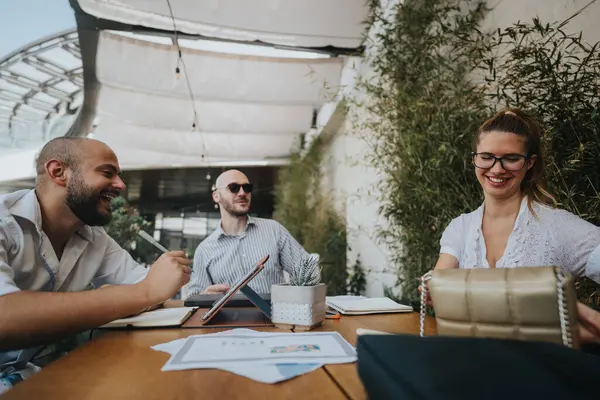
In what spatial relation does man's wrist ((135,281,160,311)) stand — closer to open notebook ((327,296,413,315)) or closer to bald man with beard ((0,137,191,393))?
bald man with beard ((0,137,191,393))

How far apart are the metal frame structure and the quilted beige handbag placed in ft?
13.8

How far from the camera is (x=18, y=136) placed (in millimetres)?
3908

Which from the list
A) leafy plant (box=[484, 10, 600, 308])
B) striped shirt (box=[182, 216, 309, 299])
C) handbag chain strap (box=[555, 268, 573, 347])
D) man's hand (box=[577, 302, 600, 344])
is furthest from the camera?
striped shirt (box=[182, 216, 309, 299])

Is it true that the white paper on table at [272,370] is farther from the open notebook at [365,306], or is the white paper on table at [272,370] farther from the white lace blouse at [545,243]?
the white lace blouse at [545,243]

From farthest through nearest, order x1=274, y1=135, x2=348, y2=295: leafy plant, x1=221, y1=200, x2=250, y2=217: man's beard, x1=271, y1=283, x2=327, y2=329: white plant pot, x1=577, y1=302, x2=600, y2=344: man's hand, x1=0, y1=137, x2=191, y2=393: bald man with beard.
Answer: x1=274, y1=135, x2=348, y2=295: leafy plant < x1=221, y1=200, x2=250, y2=217: man's beard < x1=271, y1=283, x2=327, y2=329: white plant pot < x1=0, y1=137, x2=191, y2=393: bald man with beard < x1=577, y1=302, x2=600, y2=344: man's hand

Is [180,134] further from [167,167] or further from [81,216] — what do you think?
[81,216]

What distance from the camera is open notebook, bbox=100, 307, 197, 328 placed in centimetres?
132

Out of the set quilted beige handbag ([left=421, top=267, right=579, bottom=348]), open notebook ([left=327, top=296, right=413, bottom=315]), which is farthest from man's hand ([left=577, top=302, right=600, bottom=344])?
open notebook ([left=327, top=296, right=413, bottom=315])

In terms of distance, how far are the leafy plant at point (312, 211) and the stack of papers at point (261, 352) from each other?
A: 523cm

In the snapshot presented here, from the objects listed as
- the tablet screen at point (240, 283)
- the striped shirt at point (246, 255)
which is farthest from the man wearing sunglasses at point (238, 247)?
the tablet screen at point (240, 283)

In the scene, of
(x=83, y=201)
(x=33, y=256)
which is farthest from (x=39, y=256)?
(x=83, y=201)

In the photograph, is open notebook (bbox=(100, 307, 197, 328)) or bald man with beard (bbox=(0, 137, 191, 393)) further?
open notebook (bbox=(100, 307, 197, 328))

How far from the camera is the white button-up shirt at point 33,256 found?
1354 mm

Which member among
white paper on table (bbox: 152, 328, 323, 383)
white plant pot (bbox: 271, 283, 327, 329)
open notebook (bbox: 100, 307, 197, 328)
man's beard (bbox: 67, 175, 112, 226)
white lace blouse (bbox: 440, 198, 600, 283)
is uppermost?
man's beard (bbox: 67, 175, 112, 226)
